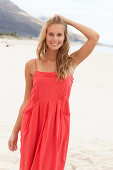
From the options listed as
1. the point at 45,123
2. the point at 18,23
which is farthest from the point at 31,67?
the point at 18,23

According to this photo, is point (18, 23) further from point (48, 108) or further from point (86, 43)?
point (48, 108)

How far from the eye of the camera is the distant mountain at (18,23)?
15738 cm

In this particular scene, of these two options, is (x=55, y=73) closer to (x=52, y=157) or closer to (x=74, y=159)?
(x=52, y=157)

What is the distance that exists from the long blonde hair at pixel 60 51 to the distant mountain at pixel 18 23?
157207 mm

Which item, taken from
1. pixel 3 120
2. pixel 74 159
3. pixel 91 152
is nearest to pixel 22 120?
pixel 74 159

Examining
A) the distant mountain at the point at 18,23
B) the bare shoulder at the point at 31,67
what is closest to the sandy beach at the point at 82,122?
the bare shoulder at the point at 31,67

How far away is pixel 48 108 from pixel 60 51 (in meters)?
0.50

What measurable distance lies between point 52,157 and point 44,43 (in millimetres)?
919

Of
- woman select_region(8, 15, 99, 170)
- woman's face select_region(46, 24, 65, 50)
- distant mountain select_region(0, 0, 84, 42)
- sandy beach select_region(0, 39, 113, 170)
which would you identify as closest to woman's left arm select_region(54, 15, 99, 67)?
woman select_region(8, 15, 99, 170)

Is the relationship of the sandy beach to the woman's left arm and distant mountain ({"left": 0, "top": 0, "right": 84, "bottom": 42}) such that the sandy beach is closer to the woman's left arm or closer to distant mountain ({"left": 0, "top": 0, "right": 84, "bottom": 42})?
the woman's left arm

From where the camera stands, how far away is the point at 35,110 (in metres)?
1.97

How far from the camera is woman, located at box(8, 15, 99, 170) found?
76.6 inches

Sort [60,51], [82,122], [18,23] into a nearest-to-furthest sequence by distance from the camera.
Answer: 1. [60,51]
2. [82,122]
3. [18,23]

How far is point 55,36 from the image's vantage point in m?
2.01
